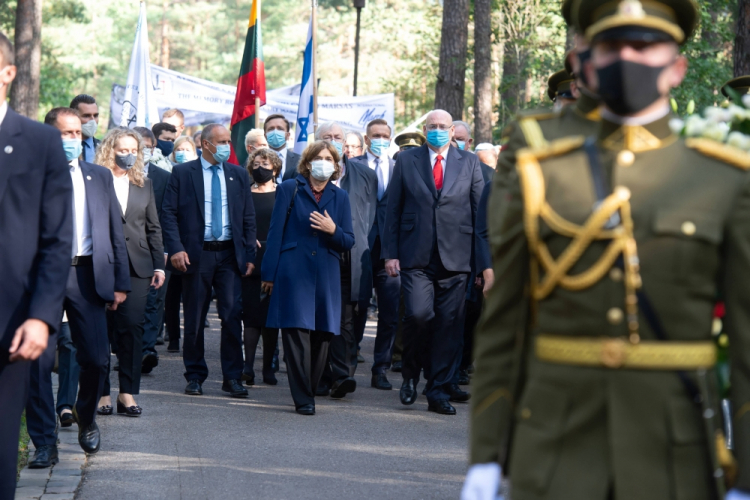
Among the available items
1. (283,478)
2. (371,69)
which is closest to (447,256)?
(283,478)

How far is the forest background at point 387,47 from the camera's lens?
22062 millimetres

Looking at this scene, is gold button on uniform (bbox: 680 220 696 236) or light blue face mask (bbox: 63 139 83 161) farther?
light blue face mask (bbox: 63 139 83 161)

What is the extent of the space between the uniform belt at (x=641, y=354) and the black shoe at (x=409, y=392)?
687cm

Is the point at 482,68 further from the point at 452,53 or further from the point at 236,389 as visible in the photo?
the point at 236,389

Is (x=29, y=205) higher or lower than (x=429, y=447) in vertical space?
higher

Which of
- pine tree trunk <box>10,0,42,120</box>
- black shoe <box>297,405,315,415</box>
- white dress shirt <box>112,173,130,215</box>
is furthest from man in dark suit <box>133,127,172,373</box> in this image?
pine tree trunk <box>10,0,42,120</box>

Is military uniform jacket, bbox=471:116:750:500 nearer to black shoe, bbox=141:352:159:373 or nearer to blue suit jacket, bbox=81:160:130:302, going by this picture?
blue suit jacket, bbox=81:160:130:302

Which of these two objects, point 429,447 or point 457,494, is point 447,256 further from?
point 457,494

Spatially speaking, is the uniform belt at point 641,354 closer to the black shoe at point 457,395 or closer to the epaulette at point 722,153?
the epaulette at point 722,153

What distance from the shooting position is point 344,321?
1040 centimetres

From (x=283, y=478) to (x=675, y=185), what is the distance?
14.9 ft

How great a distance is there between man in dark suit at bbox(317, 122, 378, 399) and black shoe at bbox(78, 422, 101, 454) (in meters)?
2.93

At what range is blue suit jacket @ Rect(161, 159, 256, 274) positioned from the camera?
402 inches

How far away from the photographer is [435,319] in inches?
377
